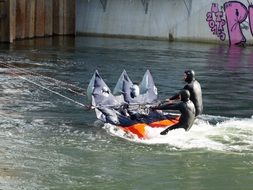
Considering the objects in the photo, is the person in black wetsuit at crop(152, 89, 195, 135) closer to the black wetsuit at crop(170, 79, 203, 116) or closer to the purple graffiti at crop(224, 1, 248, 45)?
the black wetsuit at crop(170, 79, 203, 116)

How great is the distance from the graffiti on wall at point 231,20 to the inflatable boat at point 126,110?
29.3 m

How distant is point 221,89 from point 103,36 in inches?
1101

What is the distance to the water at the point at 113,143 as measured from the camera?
551 inches

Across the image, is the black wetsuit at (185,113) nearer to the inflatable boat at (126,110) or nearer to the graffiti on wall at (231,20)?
the inflatable boat at (126,110)

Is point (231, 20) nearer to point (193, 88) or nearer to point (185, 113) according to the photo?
point (193, 88)

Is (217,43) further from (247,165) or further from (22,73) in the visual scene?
(247,165)

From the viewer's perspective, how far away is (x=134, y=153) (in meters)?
16.2

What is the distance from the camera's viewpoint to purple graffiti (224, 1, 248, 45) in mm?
48031

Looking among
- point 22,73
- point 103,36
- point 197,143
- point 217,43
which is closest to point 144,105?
point 197,143

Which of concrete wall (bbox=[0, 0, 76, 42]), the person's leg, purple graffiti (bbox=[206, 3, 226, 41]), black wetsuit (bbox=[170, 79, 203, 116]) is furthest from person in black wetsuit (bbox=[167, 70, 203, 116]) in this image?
purple graffiti (bbox=[206, 3, 226, 41])

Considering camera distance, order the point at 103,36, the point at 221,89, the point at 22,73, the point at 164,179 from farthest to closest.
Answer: the point at 103,36
the point at 22,73
the point at 221,89
the point at 164,179

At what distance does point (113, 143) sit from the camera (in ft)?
56.2

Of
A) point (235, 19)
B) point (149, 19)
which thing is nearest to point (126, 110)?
point (235, 19)

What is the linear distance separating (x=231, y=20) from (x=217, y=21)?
3.72 ft
